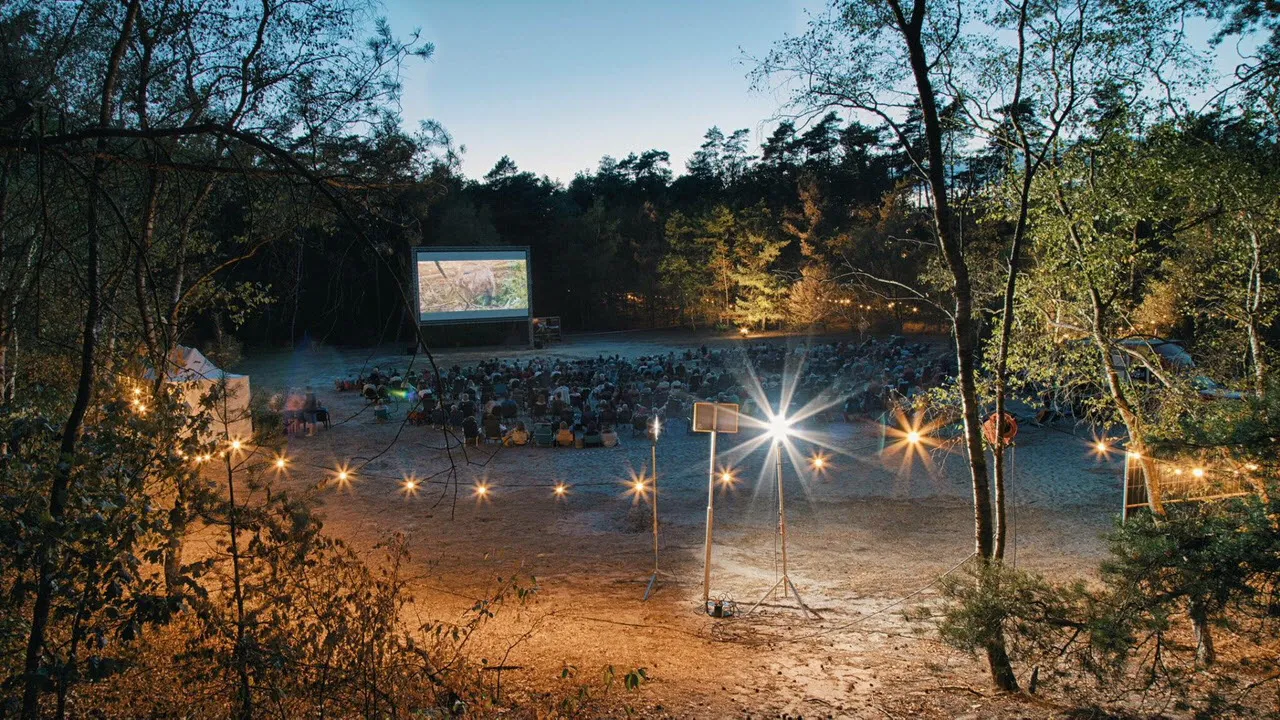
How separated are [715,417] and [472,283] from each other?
107ft

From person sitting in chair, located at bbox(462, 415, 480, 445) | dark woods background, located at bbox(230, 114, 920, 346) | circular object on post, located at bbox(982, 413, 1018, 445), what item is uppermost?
dark woods background, located at bbox(230, 114, 920, 346)

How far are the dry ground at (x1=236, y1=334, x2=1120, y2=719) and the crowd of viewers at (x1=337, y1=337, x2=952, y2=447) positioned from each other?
72cm

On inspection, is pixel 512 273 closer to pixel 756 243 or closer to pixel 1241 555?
pixel 756 243

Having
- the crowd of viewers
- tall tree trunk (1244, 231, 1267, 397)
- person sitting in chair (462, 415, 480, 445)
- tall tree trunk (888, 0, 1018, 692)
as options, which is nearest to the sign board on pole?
tall tree trunk (888, 0, 1018, 692)

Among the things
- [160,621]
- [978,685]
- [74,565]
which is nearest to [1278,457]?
[978,685]

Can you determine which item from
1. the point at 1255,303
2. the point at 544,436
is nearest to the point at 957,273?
the point at 1255,303

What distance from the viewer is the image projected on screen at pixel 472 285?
37438mm

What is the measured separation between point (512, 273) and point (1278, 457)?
37176 millimetres

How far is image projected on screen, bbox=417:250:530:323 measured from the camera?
37.4 m

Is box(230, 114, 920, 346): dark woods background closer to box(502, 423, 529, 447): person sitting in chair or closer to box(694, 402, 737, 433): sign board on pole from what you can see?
box(502, 423, 529, 447): person sitting in chair

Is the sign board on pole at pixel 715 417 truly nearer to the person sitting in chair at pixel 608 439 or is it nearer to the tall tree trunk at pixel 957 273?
the tall tree trunk at pixel 957 273

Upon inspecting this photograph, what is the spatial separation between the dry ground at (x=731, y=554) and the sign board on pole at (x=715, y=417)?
1984mm

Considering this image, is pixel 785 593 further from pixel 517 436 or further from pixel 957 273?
pixel 517 436

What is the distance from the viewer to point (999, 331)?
315 inches
